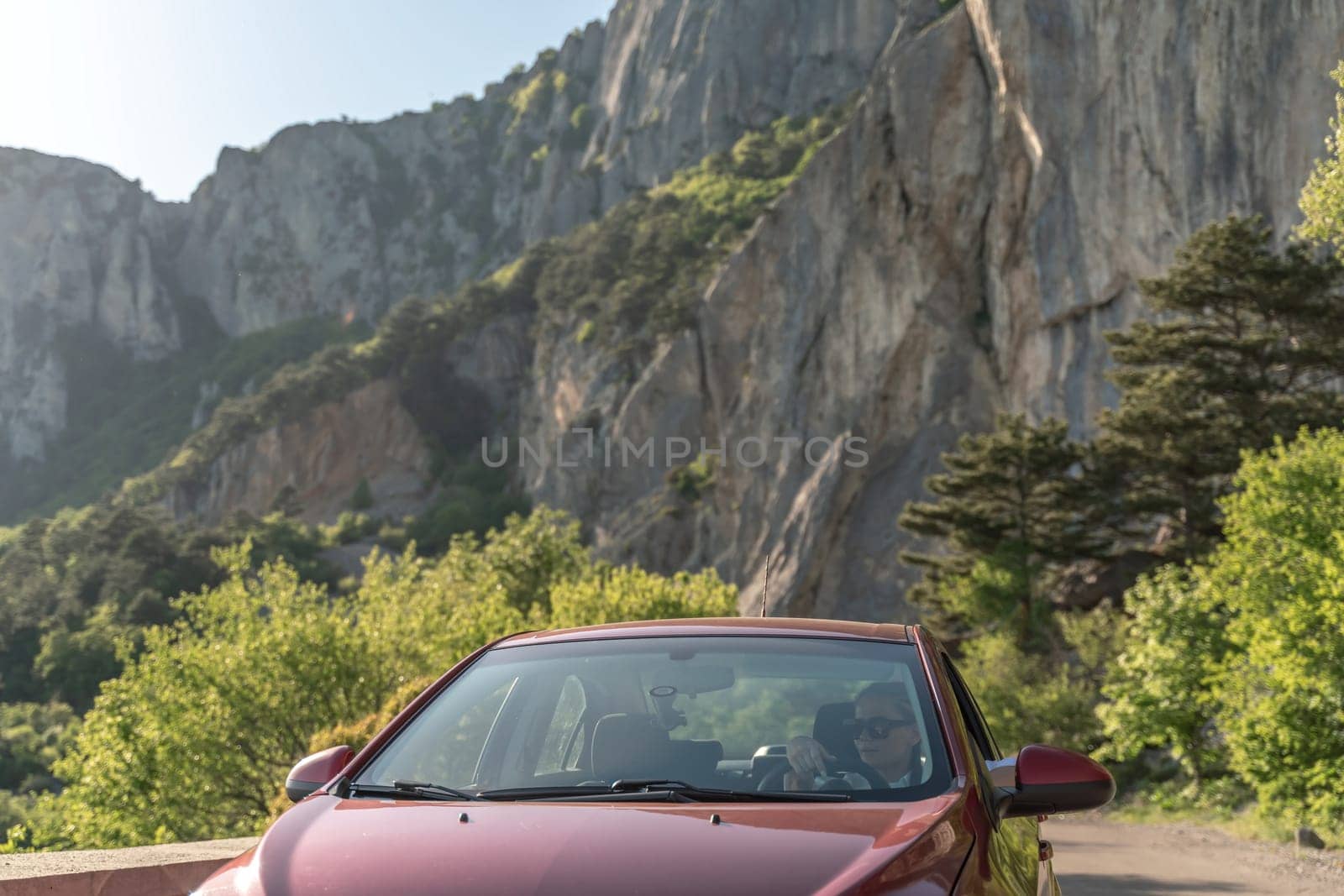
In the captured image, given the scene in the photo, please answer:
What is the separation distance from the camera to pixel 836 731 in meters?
3.45

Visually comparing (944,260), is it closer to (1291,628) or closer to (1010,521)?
(1010,521)

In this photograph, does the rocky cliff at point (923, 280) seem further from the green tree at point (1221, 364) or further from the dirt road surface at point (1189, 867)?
the dirt road surface at point (1189, 867)

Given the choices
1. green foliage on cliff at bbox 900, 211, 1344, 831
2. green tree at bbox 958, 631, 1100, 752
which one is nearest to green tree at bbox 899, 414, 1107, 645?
green foliage on cliff at bbox 900, 211, 1344, 831

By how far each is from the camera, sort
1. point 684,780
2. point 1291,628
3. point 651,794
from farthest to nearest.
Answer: point 1291,628 < point 684,780 < point 651,794

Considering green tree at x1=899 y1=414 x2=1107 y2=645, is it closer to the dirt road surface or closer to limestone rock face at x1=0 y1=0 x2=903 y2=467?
the dirt road surface

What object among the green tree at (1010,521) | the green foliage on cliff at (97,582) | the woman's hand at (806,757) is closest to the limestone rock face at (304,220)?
the green foliage on cliff at (97,582)

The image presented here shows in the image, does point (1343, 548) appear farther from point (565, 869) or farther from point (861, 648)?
point (565, 869)

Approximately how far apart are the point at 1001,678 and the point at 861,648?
3676 centimetres

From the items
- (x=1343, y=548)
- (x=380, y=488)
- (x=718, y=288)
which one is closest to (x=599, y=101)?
(x=380, y=488)

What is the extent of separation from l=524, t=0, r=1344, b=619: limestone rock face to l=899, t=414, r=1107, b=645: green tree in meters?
7.28

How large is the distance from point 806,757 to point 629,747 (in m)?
0.48

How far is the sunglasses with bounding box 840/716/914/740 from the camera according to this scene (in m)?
3.40

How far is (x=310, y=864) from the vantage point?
8.96 feet

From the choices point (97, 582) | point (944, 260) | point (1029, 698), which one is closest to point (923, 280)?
point (944, 260)
